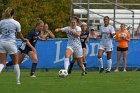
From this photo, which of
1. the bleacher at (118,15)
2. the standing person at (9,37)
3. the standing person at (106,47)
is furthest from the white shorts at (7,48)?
the bleacher at (118,15)

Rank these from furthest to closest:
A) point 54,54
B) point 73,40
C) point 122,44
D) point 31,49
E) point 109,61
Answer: point 54,54, point 122,44, point 109,61, point 73,40, point 31,49

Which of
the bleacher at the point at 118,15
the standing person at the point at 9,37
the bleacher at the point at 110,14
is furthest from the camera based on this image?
the bleacher at the point at 118,15

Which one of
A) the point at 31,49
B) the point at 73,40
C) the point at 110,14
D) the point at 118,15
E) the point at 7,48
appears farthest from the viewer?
the point at 110,14

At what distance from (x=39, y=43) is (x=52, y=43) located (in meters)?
0.57

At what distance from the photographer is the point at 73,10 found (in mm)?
35688

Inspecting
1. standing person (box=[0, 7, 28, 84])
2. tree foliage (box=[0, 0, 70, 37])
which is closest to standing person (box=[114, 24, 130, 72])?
standing person (box=[0, 7, 28, 84])

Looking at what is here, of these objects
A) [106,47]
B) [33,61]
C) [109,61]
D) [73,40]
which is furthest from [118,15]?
[33,61]

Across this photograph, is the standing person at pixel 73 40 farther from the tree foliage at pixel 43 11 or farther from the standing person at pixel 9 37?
the tree foliage at pixel 43 11

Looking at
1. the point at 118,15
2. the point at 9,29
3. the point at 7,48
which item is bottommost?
the point at 118,15

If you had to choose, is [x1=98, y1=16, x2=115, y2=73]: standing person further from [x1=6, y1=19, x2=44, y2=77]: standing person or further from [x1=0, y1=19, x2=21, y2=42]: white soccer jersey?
[x1=0, y1=19, x2=21, y2=42]: white soccer jersey

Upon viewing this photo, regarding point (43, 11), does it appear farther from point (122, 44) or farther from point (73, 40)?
point (73, 40)

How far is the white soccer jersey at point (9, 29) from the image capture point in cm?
1736

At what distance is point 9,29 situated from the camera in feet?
57.1

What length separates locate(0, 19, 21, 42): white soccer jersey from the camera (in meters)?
17.4
